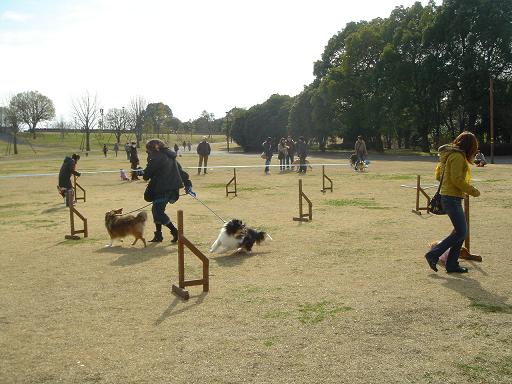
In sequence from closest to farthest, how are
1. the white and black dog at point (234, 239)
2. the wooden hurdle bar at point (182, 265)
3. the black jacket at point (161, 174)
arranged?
the wooden hurdle bar at point (182, 265) < the white and black dog at point (234, 239) < the black jacket at point (161, 174)

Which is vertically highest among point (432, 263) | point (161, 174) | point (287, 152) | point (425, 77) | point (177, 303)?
point (425, 77)

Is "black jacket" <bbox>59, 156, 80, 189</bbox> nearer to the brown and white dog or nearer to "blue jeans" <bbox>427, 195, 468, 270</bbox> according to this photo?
the brown and white dog

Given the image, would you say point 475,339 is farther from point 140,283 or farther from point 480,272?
point 140,283

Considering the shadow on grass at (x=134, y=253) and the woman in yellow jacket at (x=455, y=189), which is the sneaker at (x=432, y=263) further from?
the shadow on grass at (x=134, y=253)

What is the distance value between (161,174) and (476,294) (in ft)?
17.2

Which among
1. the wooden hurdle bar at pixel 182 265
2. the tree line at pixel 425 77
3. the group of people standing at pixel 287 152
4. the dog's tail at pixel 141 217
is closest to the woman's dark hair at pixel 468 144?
the wooden hurdle bar at pixel 182 265

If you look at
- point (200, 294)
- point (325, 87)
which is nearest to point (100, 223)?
point (200, 294)

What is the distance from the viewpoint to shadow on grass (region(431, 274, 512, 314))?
528 centimetres

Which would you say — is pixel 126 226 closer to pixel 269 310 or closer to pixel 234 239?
pixel 234 239

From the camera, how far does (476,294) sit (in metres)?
5.75

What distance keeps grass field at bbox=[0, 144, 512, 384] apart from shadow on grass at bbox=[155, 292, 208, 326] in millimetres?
21

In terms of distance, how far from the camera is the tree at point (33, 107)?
93.6m

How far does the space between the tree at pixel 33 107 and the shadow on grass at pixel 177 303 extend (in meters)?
92.7

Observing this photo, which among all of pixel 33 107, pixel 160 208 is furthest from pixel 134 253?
pixel 33 107
